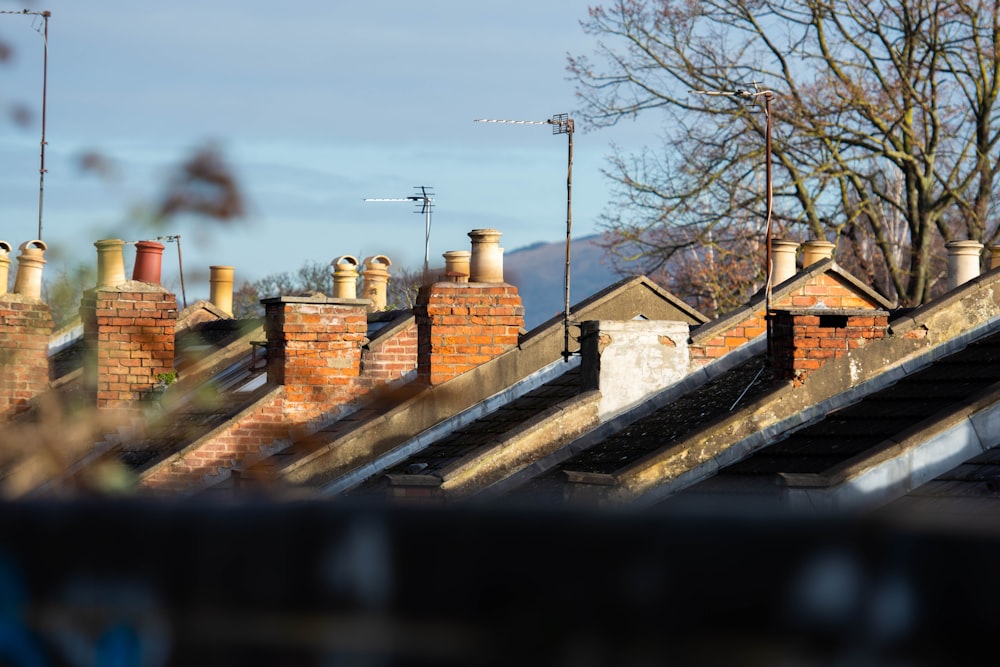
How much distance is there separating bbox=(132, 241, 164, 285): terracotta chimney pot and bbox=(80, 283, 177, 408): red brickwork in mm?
1728

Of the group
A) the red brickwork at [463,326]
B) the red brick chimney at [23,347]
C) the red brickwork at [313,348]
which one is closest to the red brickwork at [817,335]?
the red brickwork at [463,326]

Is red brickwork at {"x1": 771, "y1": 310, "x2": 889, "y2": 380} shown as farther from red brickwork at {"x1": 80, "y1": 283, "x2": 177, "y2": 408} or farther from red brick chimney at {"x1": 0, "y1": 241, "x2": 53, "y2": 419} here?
red brick chimney at {"x1": 0, "y1": 241, "x2": 53, "y2": 419}

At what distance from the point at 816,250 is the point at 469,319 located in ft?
17.8

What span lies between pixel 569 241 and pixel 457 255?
176 centimetres

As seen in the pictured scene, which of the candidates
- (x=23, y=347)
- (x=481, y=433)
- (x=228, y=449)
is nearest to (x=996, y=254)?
(x=481, y=433)

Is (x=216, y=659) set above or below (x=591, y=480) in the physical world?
above

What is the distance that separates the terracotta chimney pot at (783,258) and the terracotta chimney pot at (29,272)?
11078 millimetres

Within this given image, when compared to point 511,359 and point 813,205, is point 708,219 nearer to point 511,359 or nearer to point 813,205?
point 813,205

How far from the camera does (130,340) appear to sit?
62.8ft

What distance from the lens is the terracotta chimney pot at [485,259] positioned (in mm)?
16625

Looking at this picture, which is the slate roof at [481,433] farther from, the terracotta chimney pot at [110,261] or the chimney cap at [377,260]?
the chimney cap at [377,260]

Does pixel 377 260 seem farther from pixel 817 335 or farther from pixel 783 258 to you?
pixel 817 335

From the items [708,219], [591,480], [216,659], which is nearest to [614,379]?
[591,480]

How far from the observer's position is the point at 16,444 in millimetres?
17609
